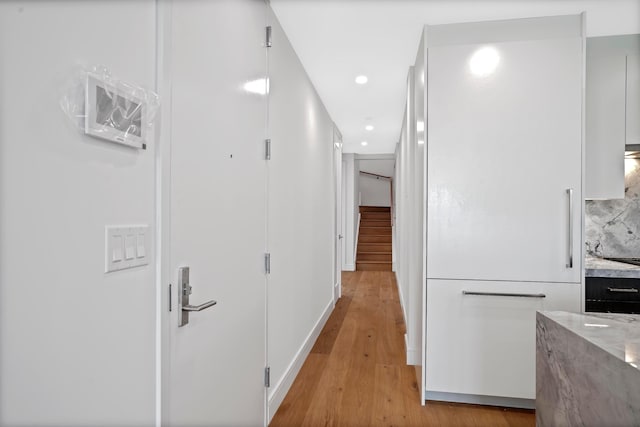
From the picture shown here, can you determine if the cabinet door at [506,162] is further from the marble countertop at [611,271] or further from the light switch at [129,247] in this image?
the light switch at [129,247]

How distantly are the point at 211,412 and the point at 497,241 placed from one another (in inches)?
74.6

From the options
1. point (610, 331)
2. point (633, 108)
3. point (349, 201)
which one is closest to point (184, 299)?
point (610, 331)

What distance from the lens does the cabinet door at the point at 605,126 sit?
7.58 feet

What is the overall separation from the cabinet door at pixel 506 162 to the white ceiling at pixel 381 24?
0.64 ft

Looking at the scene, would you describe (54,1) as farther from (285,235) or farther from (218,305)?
(285,235)

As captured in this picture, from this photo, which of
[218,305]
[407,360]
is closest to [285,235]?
[218,305]

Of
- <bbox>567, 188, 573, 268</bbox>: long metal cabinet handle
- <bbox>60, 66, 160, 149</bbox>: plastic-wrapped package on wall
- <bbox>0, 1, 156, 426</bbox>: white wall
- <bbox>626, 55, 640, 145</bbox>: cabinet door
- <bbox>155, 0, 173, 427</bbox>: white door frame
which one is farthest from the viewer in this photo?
<bbox>626, 55, 640, 145</bbox>: cabinet door

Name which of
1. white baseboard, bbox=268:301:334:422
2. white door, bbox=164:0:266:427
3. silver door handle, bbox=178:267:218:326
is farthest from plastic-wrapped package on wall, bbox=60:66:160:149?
white baseboard, bbox=268:301:334:422

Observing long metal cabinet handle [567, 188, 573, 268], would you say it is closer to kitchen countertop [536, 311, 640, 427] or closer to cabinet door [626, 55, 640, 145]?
cabinet door [626, 55, 640, 145]

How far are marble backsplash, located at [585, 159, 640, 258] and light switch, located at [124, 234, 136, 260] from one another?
324 cm

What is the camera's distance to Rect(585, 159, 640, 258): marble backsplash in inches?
105

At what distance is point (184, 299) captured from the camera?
114 centimetres

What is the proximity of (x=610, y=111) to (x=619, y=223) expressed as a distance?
0.95 metres

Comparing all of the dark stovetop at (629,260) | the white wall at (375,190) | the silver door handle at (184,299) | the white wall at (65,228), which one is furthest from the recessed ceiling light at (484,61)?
the white wall at (375,190)
